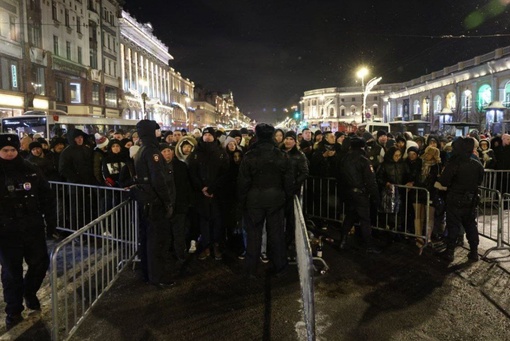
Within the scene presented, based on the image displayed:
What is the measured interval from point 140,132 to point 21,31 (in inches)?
1356

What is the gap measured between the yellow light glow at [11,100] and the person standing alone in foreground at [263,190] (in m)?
30.8

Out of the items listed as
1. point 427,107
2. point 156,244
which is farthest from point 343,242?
point 427,107

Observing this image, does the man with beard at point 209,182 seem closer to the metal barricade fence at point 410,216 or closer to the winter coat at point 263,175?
the winter coat at point 263,175

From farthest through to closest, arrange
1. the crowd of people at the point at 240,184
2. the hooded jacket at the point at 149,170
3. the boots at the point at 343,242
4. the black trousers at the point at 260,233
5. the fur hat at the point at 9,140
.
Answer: the boots at the point at 343,242, the black trousers at the point at 260,233, the crowd of people at the point at 240,184, the hooded jacket at the point at 149,170, the fur hat at the point at 9,140

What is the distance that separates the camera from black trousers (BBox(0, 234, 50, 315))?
182 inches

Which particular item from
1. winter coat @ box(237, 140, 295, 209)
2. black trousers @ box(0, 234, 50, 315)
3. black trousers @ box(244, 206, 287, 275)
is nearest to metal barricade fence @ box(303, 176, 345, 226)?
Result: black trousers @ box(244, 206, 287, 275)

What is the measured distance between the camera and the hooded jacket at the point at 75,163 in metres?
7.89

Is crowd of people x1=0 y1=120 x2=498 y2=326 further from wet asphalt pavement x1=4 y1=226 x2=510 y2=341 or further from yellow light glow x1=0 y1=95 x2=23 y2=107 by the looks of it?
yellow light glow x1=0 y1=95 x2=23 y2=107

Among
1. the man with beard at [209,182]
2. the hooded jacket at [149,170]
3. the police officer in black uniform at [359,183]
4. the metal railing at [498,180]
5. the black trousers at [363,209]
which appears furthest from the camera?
the metal railing at [498,180]

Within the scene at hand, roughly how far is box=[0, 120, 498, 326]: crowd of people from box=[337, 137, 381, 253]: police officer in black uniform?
0.05ft

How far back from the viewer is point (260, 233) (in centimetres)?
594

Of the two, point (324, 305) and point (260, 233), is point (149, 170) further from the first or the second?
point (324, 305)

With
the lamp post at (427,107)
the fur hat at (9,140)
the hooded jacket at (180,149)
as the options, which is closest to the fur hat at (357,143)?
the hooded jacket at (180,149)

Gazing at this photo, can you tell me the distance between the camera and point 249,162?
5.72 meters
